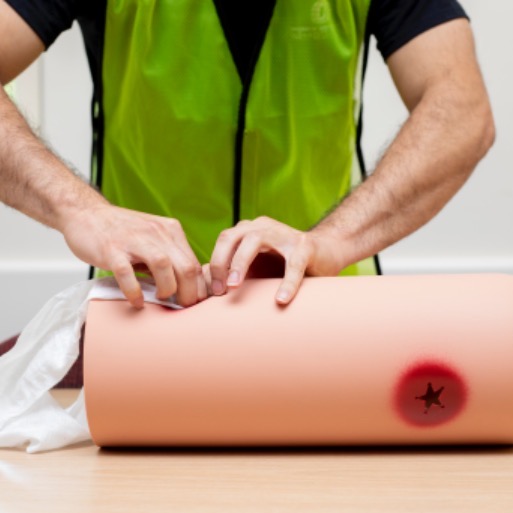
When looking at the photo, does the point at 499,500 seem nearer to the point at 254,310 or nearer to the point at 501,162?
the point at 254,310

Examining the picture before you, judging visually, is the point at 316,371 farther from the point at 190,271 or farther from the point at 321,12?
the point at 321,12

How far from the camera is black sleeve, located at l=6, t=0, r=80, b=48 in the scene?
1.50 m

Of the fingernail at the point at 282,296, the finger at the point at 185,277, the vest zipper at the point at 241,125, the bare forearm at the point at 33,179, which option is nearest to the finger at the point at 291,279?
the fingernail at the point at 282,296

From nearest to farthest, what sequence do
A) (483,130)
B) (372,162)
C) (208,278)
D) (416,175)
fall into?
(208,278)
(416,175)
(483,130)
(372,162)

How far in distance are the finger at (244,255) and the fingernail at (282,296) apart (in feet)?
0.17

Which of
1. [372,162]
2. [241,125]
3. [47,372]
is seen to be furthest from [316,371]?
[372,162]

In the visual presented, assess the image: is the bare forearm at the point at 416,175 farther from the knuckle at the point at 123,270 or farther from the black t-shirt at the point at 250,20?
the knuckle at the point at 123,270

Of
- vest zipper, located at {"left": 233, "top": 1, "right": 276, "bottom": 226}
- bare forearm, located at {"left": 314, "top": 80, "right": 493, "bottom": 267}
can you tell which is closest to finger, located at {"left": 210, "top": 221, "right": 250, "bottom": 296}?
bare forearm, located at {"left": 314, "top": 80, "right": 493, "bottom": 267}

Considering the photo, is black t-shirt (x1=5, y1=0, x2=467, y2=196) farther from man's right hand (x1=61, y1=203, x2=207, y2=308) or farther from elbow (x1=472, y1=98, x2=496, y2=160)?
man's right hand (x1=61, y1=203, x2=207, y2=308)

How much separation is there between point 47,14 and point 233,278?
685 millimetres

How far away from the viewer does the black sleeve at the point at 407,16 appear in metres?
1.58

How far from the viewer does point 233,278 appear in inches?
42.8

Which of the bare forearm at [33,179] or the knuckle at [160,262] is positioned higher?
the bare forearm at [33,179]

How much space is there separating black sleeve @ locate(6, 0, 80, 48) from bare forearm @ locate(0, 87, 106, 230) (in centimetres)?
16
